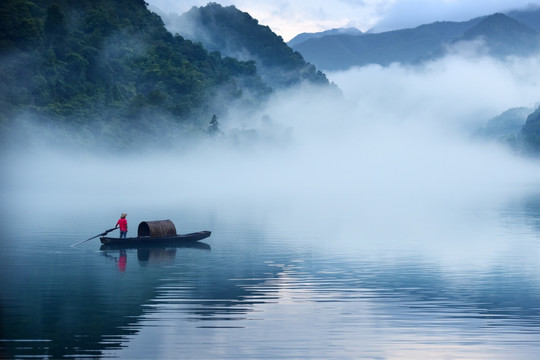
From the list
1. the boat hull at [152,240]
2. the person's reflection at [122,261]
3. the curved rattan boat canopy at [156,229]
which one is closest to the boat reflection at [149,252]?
the person's reflection at [122,261]

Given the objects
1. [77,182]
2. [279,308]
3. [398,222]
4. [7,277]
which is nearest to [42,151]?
[77,182]

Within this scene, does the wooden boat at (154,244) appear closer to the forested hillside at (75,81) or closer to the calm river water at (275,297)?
the calm river water at (275,297)

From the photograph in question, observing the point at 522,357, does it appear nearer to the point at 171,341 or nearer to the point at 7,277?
the point at 171,341

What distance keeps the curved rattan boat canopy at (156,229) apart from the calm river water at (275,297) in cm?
121

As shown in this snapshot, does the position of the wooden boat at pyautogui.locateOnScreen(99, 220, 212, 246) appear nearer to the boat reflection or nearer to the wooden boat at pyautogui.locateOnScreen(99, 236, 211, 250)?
the wooden boat at pyautogui.locateOnScreen(99, 236, 211, 250)

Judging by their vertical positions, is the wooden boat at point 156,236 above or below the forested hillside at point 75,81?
below

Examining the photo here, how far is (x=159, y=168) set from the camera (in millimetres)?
180500

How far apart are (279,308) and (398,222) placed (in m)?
48.8

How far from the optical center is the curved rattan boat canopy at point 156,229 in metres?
52.0

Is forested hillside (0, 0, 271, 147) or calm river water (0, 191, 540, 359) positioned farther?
forested hillside (0, 0, 271, 147)

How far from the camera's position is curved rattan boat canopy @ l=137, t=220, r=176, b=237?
52031mm

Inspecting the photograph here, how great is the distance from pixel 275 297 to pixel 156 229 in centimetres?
1965

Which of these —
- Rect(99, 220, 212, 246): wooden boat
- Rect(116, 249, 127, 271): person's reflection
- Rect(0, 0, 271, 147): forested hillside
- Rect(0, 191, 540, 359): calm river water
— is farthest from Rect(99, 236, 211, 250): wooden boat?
Rect(0, 0, 271, 147): forested hillside

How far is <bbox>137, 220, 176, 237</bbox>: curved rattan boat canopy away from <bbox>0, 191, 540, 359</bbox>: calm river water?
1.21 meters
